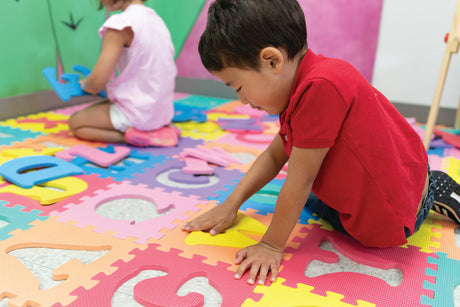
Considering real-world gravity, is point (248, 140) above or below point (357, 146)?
below

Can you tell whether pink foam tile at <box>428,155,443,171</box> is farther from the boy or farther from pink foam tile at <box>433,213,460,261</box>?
the boy

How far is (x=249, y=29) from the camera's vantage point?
640 mm

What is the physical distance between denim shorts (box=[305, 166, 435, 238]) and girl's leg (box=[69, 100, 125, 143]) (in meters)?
0.84

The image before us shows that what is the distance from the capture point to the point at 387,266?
78cm

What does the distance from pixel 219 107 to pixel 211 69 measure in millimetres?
1513

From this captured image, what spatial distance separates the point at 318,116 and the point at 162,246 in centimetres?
41

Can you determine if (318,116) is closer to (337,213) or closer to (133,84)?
(337,213)

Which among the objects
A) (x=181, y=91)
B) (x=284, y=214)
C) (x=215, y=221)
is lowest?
(x=181, y=91)

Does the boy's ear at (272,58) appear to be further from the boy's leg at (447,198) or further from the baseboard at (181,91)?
the baseboard at (181,91)

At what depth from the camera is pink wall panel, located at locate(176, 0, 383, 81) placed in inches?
83.4

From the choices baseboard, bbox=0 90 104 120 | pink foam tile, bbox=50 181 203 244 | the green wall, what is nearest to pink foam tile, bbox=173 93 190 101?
the green wall

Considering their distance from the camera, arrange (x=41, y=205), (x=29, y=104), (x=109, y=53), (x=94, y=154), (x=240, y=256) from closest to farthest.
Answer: (x=240, y=256), (x=41, y=205), (x=94, y=154), (x=109, y=53), (x=29, y=104)

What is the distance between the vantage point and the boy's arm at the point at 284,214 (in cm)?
69

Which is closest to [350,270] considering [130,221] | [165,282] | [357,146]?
[357,146]
